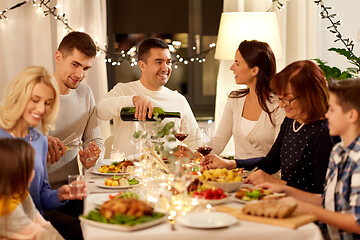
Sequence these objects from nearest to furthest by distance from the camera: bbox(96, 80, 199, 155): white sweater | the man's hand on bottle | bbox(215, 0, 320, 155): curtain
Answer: the man's hand on bottle → bbox(96, 80, 199, 155): white sweater → bbox(215, 0, 320, 155): curtain

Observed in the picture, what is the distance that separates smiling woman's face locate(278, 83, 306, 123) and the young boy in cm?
35

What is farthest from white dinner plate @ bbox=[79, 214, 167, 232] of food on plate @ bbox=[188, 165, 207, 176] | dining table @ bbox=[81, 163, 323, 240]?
food on plate @ bbox=[188, 165, 207, 176]

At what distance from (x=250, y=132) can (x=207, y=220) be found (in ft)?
5.31

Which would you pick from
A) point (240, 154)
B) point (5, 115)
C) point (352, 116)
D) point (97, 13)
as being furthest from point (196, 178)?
point (97, 13)

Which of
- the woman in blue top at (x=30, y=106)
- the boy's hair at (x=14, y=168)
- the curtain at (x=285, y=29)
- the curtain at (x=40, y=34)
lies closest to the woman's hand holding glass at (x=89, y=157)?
the woman in blue top at (x=30, y=106)

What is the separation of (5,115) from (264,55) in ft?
5.76

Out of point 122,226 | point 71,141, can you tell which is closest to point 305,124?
point 122,226

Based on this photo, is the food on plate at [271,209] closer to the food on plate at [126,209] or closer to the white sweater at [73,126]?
the food on plate at [126,209]

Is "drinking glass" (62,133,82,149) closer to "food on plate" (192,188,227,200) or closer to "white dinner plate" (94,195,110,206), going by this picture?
"white dinner plate" (94,195,110,206)

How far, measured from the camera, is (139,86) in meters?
3.86

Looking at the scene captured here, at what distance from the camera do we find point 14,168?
1.91m

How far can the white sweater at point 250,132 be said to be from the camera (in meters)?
3.34

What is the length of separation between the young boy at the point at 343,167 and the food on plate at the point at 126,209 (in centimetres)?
55

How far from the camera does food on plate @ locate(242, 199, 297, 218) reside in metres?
1.83
